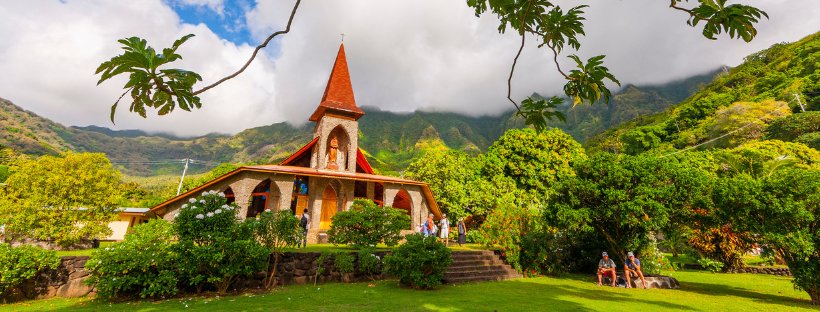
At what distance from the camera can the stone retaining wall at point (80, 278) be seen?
262 inches

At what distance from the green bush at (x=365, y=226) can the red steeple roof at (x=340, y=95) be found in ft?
28.3

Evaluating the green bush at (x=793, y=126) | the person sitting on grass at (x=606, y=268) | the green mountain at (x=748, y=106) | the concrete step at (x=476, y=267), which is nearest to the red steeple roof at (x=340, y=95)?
the concrete step at (x=476, y=267)

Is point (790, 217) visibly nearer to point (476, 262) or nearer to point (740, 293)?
point (740, 293)

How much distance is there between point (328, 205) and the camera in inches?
717

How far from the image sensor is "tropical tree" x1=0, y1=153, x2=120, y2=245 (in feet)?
35.3

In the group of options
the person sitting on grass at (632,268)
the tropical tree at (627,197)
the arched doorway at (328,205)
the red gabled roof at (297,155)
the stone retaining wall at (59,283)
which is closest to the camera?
the stone retaining wall at (59,283)

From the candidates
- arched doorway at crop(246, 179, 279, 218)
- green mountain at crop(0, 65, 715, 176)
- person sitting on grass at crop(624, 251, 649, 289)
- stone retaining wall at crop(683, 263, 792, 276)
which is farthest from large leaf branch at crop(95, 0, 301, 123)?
green mountain at crop(0, 65, 715, 176)

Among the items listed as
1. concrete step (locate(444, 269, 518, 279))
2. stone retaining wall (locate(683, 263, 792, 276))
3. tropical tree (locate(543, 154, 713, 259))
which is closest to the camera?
tropical tree (locate(543, 154, 713, 259))

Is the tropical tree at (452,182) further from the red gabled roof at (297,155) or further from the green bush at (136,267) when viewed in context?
the green bush at (136,267)

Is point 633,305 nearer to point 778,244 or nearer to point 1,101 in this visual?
point 778,244

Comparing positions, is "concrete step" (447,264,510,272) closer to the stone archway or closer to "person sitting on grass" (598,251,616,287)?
"person sitting on grass" (598,251,616,287)

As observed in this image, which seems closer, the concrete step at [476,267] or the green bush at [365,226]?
the concrete step at [476,267]

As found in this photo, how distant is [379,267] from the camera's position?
Result: 9773mm

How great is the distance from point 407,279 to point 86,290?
731 cm
